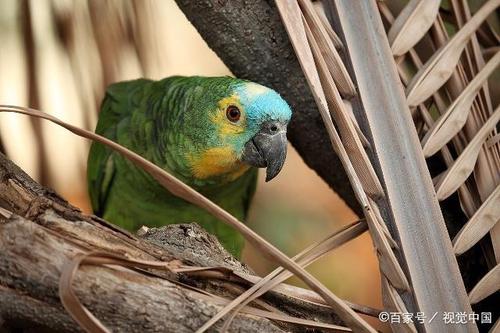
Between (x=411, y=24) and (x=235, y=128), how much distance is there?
416 mm

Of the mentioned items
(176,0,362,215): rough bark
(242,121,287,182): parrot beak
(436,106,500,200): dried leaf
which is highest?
(176,0,362,215): rough bark

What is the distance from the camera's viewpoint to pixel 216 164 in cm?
139

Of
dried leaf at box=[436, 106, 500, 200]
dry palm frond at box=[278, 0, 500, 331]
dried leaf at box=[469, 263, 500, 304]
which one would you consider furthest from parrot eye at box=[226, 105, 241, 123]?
dried leaf at box=[469, 263, 500, 304]

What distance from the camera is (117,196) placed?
66.4 inches

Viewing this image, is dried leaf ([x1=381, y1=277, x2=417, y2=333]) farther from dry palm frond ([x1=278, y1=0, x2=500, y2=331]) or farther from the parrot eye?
the parrot eye

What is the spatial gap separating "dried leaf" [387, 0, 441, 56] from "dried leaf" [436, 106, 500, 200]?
18 cm

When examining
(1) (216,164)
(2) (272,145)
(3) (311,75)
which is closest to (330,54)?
(3) (311,75)

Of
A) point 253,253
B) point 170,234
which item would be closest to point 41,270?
point 170,234

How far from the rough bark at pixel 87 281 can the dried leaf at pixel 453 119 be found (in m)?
0.35

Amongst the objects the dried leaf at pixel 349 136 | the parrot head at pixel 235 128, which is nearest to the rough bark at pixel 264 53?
the parrot head at pixel 235 128

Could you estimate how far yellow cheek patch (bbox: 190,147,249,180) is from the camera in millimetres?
1358

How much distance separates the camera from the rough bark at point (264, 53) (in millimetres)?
1182

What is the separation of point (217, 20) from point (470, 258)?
615 mm

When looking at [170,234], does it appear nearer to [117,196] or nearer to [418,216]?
[418,216]
